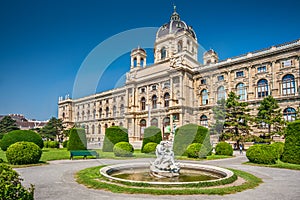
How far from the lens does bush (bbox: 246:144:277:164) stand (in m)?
15.0

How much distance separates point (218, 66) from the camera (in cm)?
4012

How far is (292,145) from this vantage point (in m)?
16.0

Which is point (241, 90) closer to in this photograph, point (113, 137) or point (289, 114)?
point (289, 114)

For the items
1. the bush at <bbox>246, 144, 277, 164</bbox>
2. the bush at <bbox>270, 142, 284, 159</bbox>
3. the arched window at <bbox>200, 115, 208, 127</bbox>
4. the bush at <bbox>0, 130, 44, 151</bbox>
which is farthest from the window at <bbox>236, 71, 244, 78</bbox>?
the bush at <bbox>0, 130, 44, 151</bbox>

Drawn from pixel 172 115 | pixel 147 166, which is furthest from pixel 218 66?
pixel 147 166

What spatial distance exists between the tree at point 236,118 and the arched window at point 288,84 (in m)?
6.90

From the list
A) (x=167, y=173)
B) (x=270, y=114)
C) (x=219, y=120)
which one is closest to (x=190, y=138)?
(x=167, y=173)

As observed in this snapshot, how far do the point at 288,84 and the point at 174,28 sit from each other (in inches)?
1076

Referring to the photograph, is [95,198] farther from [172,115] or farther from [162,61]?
[162,61]

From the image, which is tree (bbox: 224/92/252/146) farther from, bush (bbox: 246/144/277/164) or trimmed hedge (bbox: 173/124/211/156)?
bush (bbox: 246/144/277/164)

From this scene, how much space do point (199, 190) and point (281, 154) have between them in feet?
43.0

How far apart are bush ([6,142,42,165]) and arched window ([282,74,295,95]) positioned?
106 ft

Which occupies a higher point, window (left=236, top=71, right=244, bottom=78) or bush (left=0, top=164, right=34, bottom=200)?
window (left=236, top=71, right=244, bottom=78)

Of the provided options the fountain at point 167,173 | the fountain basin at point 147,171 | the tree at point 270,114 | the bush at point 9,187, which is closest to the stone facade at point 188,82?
the tree at point 270,114
